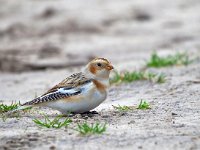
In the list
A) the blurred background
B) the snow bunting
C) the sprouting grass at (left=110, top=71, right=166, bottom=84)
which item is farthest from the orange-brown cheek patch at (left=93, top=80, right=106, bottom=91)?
the blurred background

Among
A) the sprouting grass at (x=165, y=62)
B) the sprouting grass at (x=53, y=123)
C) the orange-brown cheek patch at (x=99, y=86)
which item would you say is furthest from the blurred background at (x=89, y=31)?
the sprouting grass at (x=53, y=123)

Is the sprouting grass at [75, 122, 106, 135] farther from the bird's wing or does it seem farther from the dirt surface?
the bird's wing

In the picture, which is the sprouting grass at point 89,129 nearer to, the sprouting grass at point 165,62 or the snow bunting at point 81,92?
the snow bunting at point 81,92

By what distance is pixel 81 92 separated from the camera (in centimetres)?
822

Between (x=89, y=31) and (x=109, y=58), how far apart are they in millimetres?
2995

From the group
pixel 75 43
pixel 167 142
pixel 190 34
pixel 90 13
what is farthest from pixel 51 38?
pixel 167 142

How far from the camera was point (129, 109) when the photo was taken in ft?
29.1

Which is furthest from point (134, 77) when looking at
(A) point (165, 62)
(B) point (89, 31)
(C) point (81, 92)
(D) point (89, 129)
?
(B) point (89, 31)

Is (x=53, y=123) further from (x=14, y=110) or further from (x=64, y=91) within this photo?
(x=14, y=110)

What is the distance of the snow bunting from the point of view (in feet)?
26.9

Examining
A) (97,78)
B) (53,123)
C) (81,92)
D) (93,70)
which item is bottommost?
(53,123)

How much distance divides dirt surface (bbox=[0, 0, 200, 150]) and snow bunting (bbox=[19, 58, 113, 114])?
16 centimetres

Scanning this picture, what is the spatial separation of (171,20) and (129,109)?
34.9 feet

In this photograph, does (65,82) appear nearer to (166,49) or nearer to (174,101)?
(174,101)
